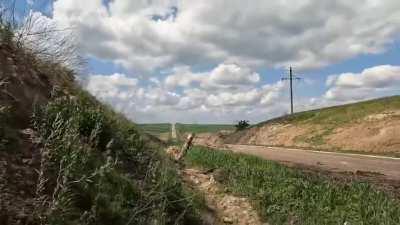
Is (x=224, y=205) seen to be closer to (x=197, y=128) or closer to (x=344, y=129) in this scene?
(x=197, y=128)

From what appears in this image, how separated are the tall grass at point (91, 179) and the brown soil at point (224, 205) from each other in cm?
163

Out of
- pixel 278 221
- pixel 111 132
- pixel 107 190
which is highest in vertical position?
pixel 111 132

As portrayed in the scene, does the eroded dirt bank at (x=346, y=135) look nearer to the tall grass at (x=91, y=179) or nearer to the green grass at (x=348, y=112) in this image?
the green grass at (x=348, y=112)

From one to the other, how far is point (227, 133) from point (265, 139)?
56.8ft

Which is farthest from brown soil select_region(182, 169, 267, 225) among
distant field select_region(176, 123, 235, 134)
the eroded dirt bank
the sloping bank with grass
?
the eroded dirt bank

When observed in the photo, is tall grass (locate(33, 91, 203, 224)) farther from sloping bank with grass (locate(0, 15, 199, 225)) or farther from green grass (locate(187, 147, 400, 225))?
green grass (locate(187, 147, 400, 225))

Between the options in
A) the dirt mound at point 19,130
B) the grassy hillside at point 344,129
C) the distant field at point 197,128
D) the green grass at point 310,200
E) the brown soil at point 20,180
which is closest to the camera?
the brown soil at point 20,180

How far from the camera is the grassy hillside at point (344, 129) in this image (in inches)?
1424

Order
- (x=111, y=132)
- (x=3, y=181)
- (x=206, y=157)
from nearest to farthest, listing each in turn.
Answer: (x=3, y=181)
(x=111, y=132)
(x=206, y=157)

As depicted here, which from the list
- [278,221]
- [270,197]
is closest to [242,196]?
[270,197]

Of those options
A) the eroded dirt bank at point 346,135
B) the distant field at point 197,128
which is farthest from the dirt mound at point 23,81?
the eroded dirt bank at point 346,135

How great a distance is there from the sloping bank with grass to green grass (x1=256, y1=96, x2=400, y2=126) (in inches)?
1458

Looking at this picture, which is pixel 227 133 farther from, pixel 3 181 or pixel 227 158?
pixel 3 181

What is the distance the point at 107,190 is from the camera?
516cm
